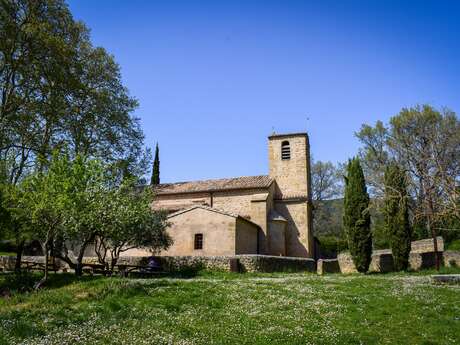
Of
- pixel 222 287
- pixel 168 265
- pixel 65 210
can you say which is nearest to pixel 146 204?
pixel 168 265

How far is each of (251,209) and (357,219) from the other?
8.69 metres

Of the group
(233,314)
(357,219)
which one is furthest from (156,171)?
(233,314)

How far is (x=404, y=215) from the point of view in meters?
27.0

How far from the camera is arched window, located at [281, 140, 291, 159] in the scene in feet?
121

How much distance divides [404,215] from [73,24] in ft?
91.4

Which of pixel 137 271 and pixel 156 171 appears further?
pixel 156 171

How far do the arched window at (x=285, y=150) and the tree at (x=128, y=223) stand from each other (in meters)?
14.8

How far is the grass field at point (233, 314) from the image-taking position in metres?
9.64

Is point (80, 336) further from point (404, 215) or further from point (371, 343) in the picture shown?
point (404, 215)

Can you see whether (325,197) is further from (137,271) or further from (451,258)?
(137,271)

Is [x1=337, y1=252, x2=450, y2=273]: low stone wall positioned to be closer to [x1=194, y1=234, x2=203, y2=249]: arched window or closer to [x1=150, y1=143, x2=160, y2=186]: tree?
[x1=194, y1=234, x2=203, y2=249]: arched window

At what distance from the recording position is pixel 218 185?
116 ft

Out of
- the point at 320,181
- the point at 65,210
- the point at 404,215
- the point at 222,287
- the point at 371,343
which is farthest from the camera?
the point at 320,181

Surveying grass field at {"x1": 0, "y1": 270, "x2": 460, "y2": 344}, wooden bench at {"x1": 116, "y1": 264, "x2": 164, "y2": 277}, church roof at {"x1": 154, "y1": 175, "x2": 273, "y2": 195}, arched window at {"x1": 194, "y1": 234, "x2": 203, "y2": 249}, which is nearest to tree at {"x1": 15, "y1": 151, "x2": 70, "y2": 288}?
grass field at {"x1": 0, "y1": 270, "x2": 460, "y2": 344}
